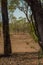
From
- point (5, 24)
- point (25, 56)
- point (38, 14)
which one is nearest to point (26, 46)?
point (5, 24)

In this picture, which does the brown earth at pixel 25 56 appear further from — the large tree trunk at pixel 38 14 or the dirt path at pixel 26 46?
the large tree trunk at pixel 38 14

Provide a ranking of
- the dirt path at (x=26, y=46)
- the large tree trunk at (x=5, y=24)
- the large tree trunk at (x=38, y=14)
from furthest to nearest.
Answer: the dirt path at (x=26, y=46), the large tree trunk at (x=5, y=24), the large tree trunk at (x=38, y=14)

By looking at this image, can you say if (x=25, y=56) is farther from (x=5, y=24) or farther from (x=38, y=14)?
(x=38, y=14)

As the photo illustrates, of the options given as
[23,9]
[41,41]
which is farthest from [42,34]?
[23,9]

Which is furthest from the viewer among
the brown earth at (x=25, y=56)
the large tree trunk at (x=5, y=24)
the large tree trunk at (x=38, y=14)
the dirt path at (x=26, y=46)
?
the dirt path at (x=26, y=46)

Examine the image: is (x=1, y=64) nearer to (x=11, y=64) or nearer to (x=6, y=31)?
(x=11, y=64)

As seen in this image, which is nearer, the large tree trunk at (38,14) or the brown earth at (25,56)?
the large tree trunk at (38,14)

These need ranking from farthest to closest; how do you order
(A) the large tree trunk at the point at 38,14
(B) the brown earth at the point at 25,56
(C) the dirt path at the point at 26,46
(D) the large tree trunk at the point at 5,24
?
(C) the dirt path at the point at 26,46 < (D) the large tree trunk at the point at 5,24 < (B) the brown earth at the point at 25,56 < (A) the large tree trunk at the point at 38,14

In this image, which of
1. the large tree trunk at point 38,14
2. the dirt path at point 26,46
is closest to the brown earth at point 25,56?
the dirt path at point 26,46

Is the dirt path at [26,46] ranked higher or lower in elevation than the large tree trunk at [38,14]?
lower

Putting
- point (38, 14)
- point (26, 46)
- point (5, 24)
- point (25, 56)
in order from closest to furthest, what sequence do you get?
point (38, 14) → point (25, 56) → point (5, 24) → point (26, 46)

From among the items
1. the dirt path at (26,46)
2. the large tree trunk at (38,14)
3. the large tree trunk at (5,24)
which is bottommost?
the dirt path at (26,46)

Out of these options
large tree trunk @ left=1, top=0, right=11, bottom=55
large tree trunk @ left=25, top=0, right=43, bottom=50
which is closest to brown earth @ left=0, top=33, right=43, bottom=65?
large tree trunk @ left=1, top=0, right=11, bottom=55

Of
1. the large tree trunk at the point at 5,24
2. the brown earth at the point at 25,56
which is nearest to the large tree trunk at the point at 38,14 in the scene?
the brown earth at the point at 25,56
